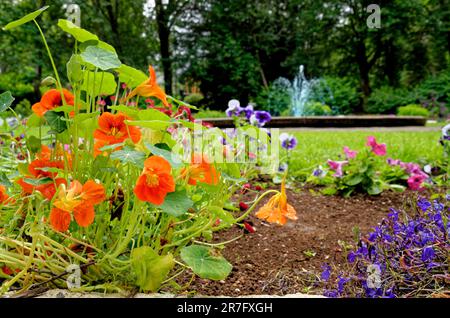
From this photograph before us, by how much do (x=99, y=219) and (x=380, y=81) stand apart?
14.4 metres

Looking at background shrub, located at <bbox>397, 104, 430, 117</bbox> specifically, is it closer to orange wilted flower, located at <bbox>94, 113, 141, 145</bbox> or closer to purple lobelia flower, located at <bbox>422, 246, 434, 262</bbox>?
purple lobelia flower, located at <bbox>422, 246, 434, 262</bbox>

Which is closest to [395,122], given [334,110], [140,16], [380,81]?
[334,110]

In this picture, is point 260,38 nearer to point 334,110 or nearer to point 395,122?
point 334,110

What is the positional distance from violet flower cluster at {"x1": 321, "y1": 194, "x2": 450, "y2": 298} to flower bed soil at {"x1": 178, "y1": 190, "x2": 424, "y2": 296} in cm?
17

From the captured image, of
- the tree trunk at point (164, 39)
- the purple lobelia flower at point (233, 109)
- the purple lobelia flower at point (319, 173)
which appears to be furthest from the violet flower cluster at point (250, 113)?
the tree trunk at point (164, 39)

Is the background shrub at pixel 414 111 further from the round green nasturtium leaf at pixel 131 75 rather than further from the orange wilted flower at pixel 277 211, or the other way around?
the round green nasturtium leaf at pixel 131 75

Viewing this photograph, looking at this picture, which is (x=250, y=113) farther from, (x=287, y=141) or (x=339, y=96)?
(x=339, y=96)

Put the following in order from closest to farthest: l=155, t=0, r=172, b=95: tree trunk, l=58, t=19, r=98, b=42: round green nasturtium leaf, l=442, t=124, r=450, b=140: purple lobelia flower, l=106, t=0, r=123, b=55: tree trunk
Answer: l=58, t=19, r=98, b=42: round green nasturtium leaf, l=442, t=124, r=450, b=140: purple lobelia flower, l=106, t=0, r=123, b=55: tree trunk, l=155, t=0, r=172, b=95: tree trunk

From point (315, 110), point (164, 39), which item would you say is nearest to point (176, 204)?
point (315, 110)

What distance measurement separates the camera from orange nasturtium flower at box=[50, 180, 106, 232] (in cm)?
79

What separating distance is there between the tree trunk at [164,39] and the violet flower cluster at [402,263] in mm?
10862

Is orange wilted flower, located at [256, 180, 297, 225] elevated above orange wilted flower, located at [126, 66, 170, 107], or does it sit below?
below

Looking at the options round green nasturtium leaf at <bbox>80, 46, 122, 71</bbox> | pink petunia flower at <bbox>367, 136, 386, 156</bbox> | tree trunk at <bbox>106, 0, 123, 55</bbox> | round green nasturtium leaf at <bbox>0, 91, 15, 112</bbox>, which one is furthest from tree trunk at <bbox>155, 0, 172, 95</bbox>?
round green nasturtium leaf at <bbox>80, 46, 122, 71</bbox>

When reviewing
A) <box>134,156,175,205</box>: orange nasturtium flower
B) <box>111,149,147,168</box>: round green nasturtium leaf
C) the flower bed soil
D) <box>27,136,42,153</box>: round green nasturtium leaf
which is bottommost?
the flower bed soil
